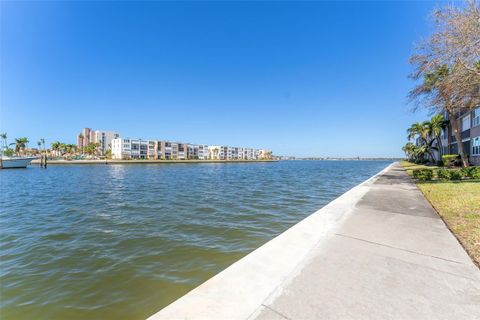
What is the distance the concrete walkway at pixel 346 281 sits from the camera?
2.42 m

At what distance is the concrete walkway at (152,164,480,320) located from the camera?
2424 mm

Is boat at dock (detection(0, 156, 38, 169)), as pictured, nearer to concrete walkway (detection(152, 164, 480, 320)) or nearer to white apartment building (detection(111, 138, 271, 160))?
white apartment building (detection(111, 138, 271, 160))

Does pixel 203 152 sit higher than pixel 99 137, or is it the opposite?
pixel 99 137

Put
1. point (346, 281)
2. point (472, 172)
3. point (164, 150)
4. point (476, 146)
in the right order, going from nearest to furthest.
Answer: point (346, 281) < point (472, 172) < point (476, 146) < point (164, 150)

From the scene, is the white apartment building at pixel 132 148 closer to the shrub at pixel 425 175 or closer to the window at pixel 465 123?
the shrub at pixel 425 175

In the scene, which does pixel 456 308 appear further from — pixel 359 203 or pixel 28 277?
pixel 28 277

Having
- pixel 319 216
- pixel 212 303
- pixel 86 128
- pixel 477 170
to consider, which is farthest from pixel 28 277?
pixel 86 128

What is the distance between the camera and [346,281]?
300 centimetres

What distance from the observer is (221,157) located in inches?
5886

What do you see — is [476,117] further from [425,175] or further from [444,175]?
[425,175]

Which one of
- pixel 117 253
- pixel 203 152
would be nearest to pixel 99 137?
pixel 203 152

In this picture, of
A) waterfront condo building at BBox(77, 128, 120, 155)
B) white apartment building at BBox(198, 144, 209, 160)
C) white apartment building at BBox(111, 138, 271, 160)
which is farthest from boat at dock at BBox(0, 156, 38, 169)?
waterfront condo building at BBox(77, 128, 120, 155)

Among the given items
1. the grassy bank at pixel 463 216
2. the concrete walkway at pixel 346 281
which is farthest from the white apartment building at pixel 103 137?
the concrete walkway at pixel 346 281

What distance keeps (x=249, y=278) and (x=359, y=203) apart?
6.64 metres
